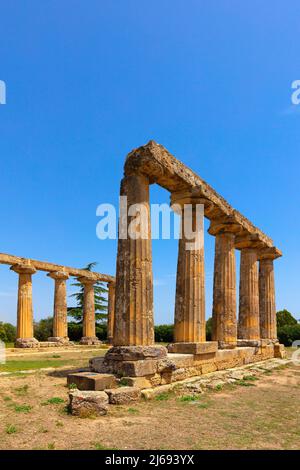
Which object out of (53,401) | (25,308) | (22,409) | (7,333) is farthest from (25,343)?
(7,333)

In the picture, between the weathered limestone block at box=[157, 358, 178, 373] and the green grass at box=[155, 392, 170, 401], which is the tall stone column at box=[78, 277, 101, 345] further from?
the green grass at box=[155, 392, 170, 401]

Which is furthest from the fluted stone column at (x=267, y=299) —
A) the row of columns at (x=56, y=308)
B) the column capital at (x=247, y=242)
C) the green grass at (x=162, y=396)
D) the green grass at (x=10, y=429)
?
the green grass at (x=10, y=429)

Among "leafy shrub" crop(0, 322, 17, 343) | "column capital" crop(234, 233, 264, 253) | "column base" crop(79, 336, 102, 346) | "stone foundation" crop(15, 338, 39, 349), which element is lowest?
"leafy shrub" crop(0, 322, 17, 343)

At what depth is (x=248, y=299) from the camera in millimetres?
20641

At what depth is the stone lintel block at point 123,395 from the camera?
339 inches

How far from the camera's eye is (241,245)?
2080 centimetres

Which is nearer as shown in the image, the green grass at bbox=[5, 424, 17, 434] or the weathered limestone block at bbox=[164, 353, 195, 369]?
the green grass at bbox=[5, 424, 17, 434]

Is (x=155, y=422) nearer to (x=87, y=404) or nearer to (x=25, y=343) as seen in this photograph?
(x=87, y=404)

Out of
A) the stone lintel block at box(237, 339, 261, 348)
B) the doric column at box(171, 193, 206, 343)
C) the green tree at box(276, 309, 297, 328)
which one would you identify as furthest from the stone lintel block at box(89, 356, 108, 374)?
the green tree at box(276, 309, 297, 328)

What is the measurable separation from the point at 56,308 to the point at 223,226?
64.3 ft

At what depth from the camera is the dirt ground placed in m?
6.03

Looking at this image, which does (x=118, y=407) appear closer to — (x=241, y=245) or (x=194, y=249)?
(x=194, y=249)

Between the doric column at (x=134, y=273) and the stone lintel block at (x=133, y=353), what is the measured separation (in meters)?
0.20

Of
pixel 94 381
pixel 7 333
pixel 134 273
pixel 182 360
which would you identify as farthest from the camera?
pixel 7 333
